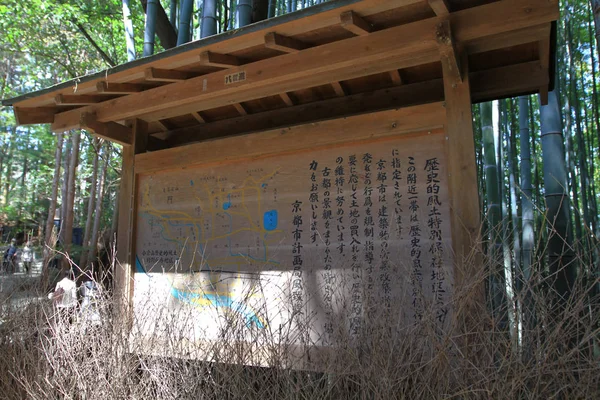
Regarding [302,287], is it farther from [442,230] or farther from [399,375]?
[399,375]

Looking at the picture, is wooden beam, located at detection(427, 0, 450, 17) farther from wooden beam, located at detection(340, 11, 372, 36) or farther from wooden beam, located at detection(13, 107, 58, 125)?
wooden beam, located at detection(13, 107, 58, 125)

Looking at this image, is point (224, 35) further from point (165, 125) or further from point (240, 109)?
point (165, 125)

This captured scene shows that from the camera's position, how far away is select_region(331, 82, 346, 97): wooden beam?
11.3 feet

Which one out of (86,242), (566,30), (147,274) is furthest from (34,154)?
(566,30)

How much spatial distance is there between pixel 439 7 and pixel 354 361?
6.27ft

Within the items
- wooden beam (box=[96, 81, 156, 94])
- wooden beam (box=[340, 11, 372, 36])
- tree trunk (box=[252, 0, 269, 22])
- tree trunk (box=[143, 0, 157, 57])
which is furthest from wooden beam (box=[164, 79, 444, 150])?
tree trunk (box=[252, 0, 269, 22])

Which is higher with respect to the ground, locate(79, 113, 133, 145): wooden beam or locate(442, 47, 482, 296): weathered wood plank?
locate(79, 113, 133, 145): wooden beam

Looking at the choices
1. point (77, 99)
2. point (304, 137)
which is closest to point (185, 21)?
point (77, 99)

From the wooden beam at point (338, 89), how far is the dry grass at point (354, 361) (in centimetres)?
198

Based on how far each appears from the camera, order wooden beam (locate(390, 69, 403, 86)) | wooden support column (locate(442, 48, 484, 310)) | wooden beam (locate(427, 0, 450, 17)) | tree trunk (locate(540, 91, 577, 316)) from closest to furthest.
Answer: wooden beam (locate(427, 0, 450, 17)), wooden support column (locate(442, 48, 484, 310)), wooden beam (locate(390, 69, 403, 86)), tree trunk (locate(540, 91, 577, 316))

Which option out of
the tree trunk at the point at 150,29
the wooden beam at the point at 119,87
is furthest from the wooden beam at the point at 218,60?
the tree trunk at the point at 150,29

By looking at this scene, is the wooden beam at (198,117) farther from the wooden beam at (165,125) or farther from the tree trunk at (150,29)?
the tree trunk at (150,29)

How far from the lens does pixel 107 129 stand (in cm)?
411

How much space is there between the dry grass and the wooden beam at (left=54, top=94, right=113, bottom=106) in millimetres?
1735
